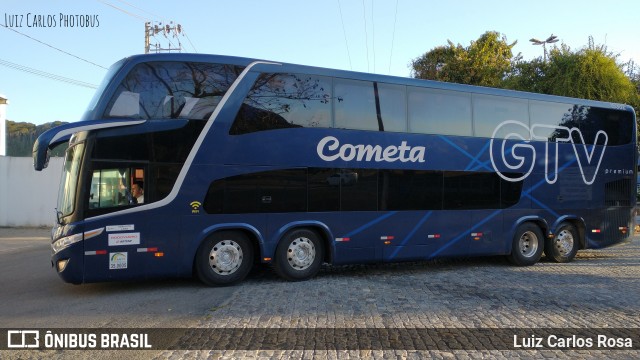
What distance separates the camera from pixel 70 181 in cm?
820

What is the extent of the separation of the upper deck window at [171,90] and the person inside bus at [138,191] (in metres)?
1.11

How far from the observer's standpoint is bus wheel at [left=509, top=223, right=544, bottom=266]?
37.8ft

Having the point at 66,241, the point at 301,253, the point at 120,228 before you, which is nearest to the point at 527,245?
the point at 301,253

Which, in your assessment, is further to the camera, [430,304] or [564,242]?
[564,242]

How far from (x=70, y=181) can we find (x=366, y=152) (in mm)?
5302

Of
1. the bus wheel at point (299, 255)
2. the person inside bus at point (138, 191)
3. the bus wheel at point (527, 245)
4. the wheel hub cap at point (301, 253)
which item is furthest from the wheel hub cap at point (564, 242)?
the person inside bus at point (138, 191)

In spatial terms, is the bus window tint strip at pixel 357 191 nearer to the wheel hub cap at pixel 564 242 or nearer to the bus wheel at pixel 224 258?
the bus wheel at pixel 224 258

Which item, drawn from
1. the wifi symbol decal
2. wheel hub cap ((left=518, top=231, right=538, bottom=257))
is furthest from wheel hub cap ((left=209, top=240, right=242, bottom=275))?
wheel hub cap ((left=518, top=231, right=538, bottom=257))

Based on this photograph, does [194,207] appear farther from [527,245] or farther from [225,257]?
[527,245]

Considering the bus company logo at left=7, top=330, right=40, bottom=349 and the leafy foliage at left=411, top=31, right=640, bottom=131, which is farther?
the leafy foliage at left=411, top=31, right=640, bottom=131

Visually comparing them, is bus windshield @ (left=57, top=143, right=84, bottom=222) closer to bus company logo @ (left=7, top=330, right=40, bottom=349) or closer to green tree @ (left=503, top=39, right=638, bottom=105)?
bus company logo @ (left=7, top=330, right=40, bottom=349)

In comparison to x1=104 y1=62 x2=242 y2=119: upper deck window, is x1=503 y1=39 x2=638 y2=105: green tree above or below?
above

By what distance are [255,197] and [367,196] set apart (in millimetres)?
2303

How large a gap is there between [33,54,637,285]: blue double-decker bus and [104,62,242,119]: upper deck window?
2cm
